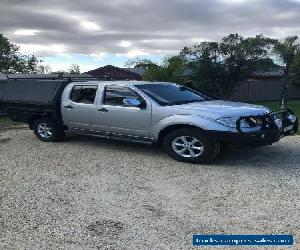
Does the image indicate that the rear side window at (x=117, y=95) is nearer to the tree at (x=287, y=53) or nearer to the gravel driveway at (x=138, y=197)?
the gravel driveway at (x=138, y=197)

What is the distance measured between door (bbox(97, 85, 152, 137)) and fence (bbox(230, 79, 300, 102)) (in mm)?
20621

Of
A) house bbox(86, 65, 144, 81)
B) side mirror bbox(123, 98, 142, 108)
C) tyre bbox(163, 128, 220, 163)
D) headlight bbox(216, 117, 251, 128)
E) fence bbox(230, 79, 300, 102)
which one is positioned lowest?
tyre bbox(163, 128, 220, 163)

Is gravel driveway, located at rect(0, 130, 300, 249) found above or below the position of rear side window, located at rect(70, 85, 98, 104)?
below

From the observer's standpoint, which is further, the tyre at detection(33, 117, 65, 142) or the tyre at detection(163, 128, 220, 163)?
the tyre at detection(33, 117, 65, 142)

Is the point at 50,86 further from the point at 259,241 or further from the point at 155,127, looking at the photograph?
the point at 259,241

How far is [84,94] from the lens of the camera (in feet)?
29.6

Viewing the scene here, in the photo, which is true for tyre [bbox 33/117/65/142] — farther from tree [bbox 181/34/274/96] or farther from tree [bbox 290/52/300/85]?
tree [bbox 290/52/300/85]

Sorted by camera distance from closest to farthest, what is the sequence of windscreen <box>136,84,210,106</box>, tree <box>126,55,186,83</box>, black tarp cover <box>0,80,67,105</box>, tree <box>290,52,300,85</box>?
windscreen <box>136,84,210,106</box>
black tarp cover <box>0,80,67,105</box>
tree <box>126,55,186,83</box>
tree <box>290,52,300,85</box>

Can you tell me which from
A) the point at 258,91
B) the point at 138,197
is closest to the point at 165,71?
the point at 258,91

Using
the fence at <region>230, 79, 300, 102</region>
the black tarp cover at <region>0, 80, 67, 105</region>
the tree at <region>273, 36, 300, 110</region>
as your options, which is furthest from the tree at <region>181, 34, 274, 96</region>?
the black tarp cover at <region>0, 80, 67, 105</region>

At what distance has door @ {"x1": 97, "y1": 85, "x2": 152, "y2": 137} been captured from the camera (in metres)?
7.92

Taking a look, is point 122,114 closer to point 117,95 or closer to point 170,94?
point 117,95

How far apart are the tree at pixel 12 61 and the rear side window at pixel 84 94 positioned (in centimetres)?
2735

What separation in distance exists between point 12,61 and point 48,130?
28708 millimetres
